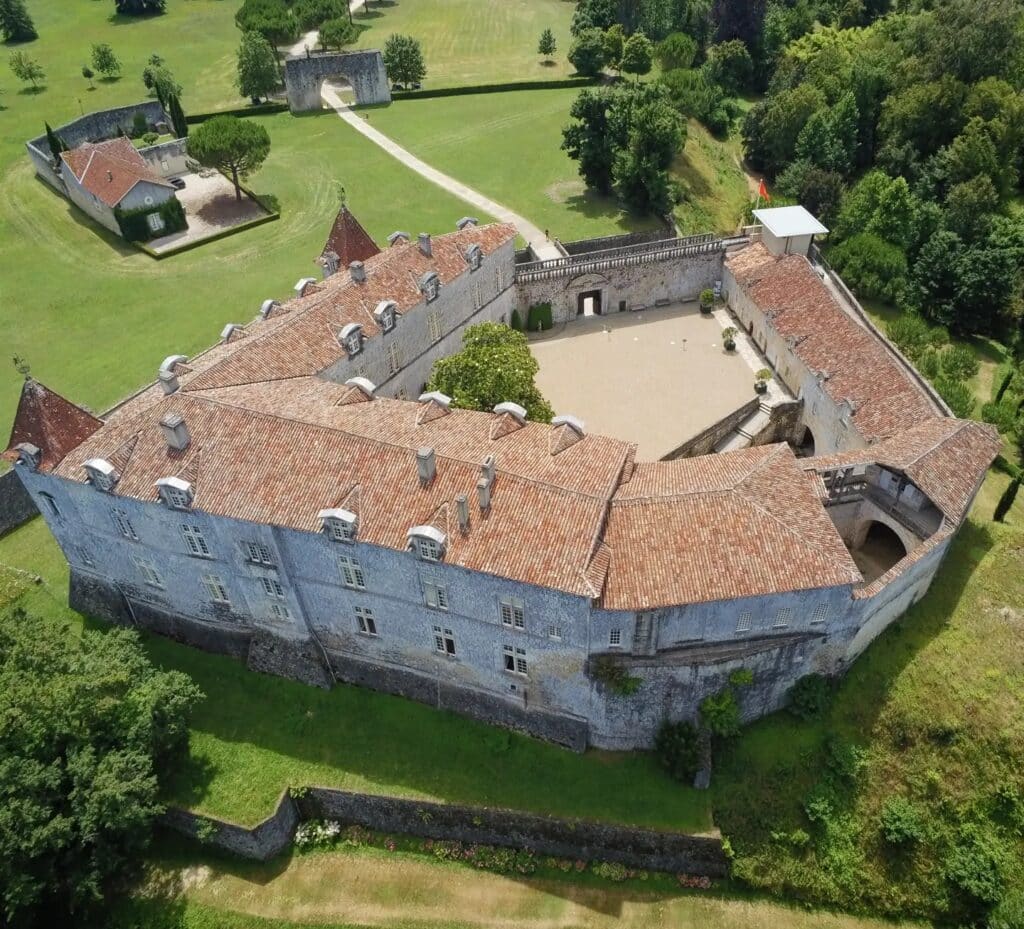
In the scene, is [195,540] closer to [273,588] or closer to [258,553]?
[258,553]

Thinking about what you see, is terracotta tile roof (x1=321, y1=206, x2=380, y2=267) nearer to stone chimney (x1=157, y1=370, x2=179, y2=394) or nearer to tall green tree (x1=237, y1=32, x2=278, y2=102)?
stone chimney (x1=157, y1=370, x2=179, y2=394)

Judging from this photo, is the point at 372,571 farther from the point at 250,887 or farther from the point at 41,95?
the point at 41,95

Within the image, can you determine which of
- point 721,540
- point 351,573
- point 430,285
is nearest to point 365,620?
point 351,573

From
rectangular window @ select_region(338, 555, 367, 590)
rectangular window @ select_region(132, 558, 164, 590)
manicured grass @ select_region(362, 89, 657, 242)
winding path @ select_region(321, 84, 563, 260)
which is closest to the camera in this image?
rectangular window @ select_region(338, 555, 367, 590)

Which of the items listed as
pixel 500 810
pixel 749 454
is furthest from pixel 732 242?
pixel 500 810

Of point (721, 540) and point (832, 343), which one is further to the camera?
point (832, 343)

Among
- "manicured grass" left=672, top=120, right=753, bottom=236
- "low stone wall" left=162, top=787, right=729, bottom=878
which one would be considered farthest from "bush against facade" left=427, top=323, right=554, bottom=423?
"manicured grass" left=672, top=120, right=753, bottom=236

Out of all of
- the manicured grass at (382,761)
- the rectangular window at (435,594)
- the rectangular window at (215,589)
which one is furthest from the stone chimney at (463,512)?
the rectangular window at (215,589)

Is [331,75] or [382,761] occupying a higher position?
[331,75]
